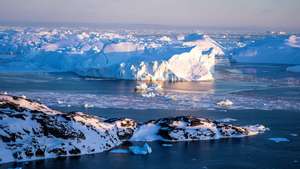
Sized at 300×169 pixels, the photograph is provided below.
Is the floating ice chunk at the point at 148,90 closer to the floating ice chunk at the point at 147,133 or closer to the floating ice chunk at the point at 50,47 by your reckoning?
the floating ice chunk at the point at 147,133

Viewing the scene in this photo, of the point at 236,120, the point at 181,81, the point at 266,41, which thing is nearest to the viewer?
the point at 236,120

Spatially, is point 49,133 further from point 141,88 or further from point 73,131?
point 141,88

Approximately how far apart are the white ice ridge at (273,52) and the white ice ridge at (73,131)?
46.8m

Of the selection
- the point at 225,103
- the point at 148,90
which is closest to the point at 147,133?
the point at 225,103

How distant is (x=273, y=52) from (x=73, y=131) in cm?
5516

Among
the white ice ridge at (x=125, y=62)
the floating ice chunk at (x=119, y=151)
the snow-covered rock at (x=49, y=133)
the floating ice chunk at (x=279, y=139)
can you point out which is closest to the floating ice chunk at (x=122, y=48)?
the white ice ridge at (x=125, y=62)

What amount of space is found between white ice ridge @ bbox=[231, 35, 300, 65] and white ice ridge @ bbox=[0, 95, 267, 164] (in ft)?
154

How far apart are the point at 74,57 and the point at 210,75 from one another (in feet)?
46.3

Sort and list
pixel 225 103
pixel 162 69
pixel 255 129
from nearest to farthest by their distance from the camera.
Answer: pixel 255 129, pixel 225 103, pixel 162 69

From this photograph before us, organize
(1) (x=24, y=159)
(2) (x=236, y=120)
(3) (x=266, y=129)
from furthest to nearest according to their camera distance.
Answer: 1. (2) (x=236, y=120)
2. (3) (x=266, y=129)
3. (1) (x=24, y=159)

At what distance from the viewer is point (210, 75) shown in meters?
49.5

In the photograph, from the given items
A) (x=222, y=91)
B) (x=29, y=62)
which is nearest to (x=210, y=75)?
(x=222, y=91)

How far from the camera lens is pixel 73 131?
72.6 feet

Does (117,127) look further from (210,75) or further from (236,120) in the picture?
(210,75)
